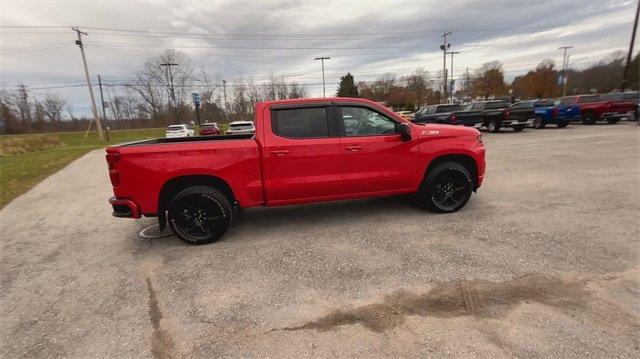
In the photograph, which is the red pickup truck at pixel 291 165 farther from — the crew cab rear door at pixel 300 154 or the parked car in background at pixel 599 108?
the parked car in background at pixel 599 108

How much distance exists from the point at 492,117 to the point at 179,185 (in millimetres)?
19181

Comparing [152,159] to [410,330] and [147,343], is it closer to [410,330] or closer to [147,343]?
[147,343]

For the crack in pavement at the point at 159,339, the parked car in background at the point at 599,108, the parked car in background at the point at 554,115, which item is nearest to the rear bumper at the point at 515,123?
the parked car in background at the point at 554,115

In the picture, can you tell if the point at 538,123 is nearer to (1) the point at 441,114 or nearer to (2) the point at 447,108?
(2) the point at 447,108

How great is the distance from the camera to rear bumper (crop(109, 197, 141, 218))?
4383 mm

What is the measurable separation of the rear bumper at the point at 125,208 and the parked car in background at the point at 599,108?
24.8 metres

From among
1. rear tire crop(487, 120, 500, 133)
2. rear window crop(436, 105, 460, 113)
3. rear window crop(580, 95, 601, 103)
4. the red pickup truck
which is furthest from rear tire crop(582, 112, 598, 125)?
the red pickup truck

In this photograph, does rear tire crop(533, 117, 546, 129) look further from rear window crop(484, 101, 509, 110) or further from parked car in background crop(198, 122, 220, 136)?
parked car in background crop(198, 122, 220, 136)

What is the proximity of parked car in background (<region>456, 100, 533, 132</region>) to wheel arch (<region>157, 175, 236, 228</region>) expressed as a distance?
60.2ft

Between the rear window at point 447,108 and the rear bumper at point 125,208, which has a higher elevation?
the rear window at point 447,108

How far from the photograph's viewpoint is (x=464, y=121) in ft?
66.9

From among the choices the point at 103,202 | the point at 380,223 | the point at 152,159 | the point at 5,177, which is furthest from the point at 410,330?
the point at 5,177

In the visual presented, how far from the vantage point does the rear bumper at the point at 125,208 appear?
438 centimetres

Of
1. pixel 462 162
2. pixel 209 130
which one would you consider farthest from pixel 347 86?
pixel 462 162
